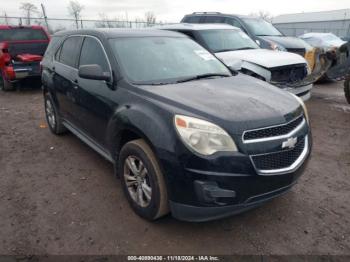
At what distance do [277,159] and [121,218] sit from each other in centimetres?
162

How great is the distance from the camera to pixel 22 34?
962 cm

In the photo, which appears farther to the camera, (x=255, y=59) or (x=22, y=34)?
(x=22, y=34)

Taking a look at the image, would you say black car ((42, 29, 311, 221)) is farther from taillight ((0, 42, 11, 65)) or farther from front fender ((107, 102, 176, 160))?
taillight ((0, 42, 11, 65))

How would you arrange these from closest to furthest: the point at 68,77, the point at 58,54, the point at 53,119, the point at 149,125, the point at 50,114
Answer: the point at 149,125, the point at 68,77, the point at 58,54, the point at 53,119, the point at 50,114

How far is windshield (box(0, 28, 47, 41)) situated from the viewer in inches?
371

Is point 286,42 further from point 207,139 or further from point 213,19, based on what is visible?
point 207,139

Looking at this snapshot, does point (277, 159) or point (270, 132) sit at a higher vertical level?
point (270, 132)

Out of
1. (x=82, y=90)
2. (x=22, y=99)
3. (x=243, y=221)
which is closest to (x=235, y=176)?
(x=243, y=221)

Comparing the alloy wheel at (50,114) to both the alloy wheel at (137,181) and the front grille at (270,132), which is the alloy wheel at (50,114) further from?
the front grille at (270,132)

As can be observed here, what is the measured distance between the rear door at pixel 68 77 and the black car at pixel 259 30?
591 centimetres

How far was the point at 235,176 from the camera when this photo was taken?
2521 mm

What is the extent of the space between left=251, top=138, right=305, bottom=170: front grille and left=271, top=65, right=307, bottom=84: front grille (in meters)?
3.76

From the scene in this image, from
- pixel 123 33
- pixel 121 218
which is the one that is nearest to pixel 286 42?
pixel 123 33

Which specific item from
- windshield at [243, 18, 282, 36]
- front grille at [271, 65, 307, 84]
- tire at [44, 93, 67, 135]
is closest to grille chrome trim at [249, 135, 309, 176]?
front grille at [271, 65, 307, 84]
